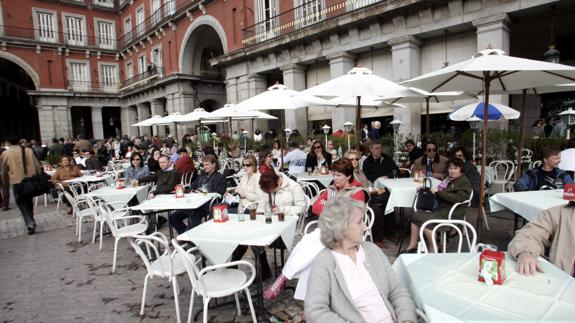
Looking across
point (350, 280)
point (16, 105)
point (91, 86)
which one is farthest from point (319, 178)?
point (16, 105)

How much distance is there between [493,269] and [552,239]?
85 cm

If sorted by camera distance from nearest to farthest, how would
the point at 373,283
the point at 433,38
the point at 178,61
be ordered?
1. the point at 373,283
2. the point at 433,38
3. the point at 178,61

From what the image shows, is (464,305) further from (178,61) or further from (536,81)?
(178,61)

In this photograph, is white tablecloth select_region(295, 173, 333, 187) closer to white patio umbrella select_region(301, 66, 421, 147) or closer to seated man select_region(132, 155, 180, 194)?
white patio umbrella select_region(301, 66, 421, 147)

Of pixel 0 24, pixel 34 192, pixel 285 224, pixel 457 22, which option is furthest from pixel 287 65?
pixel 0 24

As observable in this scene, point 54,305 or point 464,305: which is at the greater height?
point 464,305

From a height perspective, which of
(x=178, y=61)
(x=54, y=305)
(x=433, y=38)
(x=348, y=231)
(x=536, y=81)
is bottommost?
(x=54, y=305)

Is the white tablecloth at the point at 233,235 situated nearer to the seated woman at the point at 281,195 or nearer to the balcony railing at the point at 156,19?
the seated woman at the point at 281,195

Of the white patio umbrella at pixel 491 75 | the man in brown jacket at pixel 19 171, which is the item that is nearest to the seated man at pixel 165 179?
the man in brown jacket at pixel 19 171

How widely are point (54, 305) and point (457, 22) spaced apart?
11.3 meters

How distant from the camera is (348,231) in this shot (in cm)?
213

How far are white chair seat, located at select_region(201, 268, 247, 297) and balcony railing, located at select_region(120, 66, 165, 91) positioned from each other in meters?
25.2

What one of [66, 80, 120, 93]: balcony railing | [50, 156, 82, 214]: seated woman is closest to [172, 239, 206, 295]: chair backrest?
[50, 156, 82, 214]: seated woman

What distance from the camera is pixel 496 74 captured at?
161 inches
